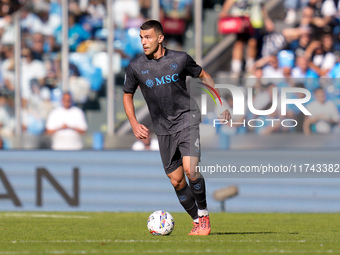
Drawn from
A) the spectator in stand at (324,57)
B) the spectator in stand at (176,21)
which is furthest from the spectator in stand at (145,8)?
the spectator in stand at (324,57)

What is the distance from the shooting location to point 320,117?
13.2m

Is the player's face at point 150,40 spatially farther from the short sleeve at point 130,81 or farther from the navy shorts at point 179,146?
the navy shorts at point 179,146

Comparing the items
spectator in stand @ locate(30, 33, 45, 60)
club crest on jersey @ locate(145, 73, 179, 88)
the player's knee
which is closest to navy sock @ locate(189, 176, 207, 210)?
the player's knee

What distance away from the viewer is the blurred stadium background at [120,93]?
13.1 metres

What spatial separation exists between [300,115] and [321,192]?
135cm

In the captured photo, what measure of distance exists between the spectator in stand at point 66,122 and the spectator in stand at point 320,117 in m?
3.95

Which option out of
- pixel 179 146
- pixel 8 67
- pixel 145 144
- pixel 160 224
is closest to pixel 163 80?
pixel 179 146

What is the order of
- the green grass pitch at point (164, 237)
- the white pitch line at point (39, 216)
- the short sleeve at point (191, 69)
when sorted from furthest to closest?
the white pitch line at point (39, 216), the short sleeve at point (191, 69), the green grass pitch at point (164, 237)

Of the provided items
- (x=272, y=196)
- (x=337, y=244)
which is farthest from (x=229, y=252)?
(x=272, y=196)

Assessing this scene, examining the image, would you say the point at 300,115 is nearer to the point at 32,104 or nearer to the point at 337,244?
the point at 32,104

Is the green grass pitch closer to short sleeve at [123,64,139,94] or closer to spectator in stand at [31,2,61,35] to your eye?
short sleeve at [123,64,139,94]

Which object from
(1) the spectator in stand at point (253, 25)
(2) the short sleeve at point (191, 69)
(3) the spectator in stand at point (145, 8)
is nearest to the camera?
(2) the short sleeve at point (191, 69)

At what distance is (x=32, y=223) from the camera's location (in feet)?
34.3

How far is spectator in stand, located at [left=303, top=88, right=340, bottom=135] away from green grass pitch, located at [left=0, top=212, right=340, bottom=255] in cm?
161
